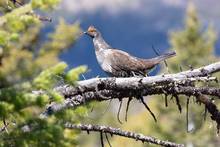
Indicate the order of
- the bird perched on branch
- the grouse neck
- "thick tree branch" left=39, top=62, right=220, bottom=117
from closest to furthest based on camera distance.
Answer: "thick tree branch" left=39, top=62, right=220, bottom=117
the bird perched on branch
the grouse neck

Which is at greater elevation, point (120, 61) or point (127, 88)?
point (120, 61)

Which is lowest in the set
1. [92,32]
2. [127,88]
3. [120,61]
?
[127,88]

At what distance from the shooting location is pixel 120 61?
7871mm

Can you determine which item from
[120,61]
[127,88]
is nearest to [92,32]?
[120,61]

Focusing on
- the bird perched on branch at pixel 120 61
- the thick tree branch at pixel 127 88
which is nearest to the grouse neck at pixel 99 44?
the bird perched on branch at pixel 120 61

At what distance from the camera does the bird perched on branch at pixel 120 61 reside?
7758mm

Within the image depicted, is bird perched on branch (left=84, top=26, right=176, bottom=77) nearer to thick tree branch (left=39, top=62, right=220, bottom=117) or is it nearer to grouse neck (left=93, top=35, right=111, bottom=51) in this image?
grouse neck (left=93, top=35, right=111, bottom=51)

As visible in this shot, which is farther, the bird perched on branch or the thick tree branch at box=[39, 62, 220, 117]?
the bird perched on branch

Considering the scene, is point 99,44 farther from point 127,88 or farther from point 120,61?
point 127,88

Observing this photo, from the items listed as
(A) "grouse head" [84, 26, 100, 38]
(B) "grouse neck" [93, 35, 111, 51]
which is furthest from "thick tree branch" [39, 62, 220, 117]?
(A) "grouse head" [84, 26, 100, 38]

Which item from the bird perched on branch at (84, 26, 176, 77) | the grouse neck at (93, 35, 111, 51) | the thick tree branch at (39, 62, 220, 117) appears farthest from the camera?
the grouse neck at (93, 35, 111, 51)

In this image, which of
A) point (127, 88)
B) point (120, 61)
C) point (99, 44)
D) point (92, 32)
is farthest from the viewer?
point (92, 32)

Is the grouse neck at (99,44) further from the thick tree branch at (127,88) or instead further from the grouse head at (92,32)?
the thick tree branch at (127,88)

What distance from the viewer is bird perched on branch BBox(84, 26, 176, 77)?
776 cm
